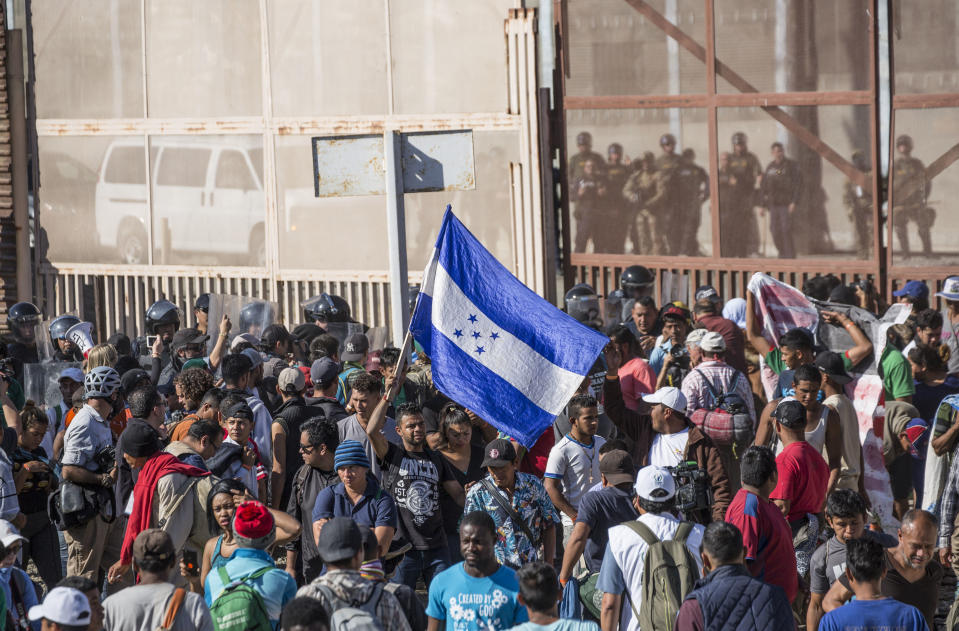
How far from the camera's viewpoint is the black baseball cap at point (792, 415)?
7.95 meters

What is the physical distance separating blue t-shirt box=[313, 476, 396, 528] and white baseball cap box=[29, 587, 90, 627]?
1977 mm

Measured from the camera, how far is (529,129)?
49.5 ft

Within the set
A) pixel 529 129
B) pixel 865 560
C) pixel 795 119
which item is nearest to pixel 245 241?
pixel 529 129

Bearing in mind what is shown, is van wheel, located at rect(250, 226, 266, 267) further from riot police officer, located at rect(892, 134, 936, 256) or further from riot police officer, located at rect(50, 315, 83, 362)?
riot police officer, located at rect(892, 134, 936, 256)

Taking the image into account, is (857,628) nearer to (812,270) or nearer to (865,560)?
(865,560)

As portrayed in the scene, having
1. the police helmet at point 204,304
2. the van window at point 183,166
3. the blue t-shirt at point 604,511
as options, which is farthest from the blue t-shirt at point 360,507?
the van window at point 183,166

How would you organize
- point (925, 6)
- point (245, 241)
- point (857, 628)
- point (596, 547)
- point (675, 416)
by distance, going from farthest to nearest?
point (245, 241) → point (925, 6) → point (675, 416) → point (596, 547) → point (857, 628)

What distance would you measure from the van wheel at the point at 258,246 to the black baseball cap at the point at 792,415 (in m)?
9.75

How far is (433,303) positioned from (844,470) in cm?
284

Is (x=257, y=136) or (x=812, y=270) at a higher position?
(x=257, y=136)

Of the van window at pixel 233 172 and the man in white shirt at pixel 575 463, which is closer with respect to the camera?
the man in white shirt at pixel 575 463

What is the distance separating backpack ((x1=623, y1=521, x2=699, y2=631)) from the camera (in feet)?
20.6

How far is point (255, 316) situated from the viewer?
14086mm

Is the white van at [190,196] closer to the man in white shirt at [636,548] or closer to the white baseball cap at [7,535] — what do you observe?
the white baseball cap at [7,535]
